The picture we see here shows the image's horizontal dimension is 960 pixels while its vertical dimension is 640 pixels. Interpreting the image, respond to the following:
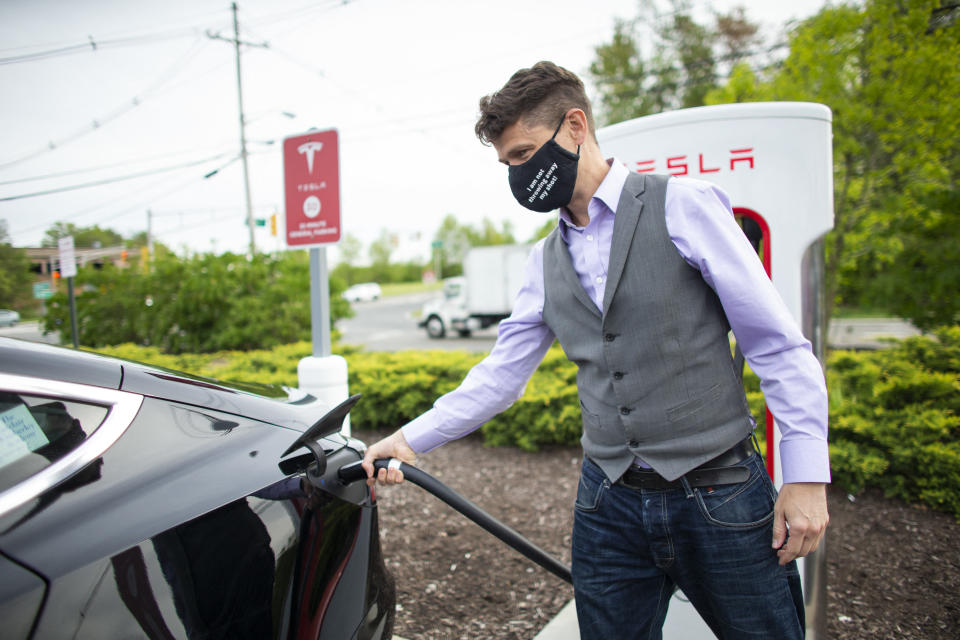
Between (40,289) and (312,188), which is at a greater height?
(312,188)

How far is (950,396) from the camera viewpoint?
12.6 ft

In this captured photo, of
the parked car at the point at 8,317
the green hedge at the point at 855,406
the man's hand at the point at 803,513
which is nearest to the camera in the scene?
the man's hand at the point at 803,513

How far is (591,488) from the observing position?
157 cm

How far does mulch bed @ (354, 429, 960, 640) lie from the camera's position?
8.86ft

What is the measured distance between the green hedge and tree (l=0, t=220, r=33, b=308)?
2.16 metres

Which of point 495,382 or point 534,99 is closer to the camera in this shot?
point 534,99

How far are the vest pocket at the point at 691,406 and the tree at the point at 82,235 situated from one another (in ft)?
24.8

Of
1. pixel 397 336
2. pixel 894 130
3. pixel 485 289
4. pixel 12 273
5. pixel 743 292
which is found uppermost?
pixel 894 130

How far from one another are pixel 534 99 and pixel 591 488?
98cm

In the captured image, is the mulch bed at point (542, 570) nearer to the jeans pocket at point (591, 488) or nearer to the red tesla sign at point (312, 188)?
the jeans pocket at point (591, 488)

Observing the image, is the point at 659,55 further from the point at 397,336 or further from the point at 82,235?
the point at 82,235

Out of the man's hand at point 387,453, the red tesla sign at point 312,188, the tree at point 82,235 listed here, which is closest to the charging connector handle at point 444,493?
the man's hand at point 387,453

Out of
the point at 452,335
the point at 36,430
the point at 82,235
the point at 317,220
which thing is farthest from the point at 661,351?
the point at 452,335

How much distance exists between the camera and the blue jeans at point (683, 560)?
4.48 feet
